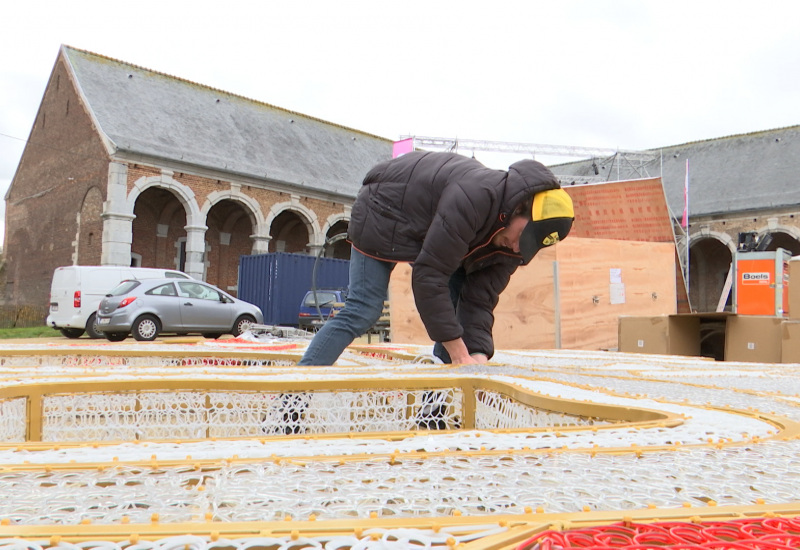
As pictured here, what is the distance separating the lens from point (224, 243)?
1005 inches

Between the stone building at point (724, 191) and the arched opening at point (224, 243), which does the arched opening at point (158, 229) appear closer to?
the arched opening at point (224, 243)

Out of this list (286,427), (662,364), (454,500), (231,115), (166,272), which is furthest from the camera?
(231,115)

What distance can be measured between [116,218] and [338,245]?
38.7 feet

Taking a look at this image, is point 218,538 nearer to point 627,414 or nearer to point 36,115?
point 627,414

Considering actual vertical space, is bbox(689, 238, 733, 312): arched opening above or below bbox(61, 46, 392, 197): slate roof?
below

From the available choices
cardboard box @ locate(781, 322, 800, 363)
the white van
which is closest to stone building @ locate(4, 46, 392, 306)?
the white van

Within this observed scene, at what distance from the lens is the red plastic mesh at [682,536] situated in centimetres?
66

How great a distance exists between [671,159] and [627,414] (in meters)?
31.6

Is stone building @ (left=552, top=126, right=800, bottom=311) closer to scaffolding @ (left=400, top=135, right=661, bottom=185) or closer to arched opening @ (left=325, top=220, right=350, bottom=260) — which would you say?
scaffolding @ (left=400, top=135, right=661, bottom=185)

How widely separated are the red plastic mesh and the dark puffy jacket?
1.96 meters

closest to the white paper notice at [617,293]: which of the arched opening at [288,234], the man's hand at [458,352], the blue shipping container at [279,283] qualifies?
the man's hand at [458,352]

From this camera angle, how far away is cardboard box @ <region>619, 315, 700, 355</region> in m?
6.05

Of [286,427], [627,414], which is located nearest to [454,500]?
[627,414]

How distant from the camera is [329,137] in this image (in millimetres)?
28578
